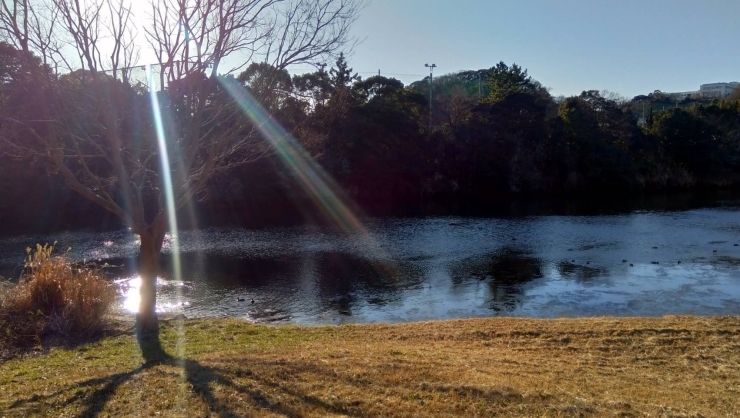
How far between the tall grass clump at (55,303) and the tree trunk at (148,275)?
1242 millimetres

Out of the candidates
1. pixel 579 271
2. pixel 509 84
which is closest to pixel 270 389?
pixel 579 271

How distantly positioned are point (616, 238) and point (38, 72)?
93.6ft

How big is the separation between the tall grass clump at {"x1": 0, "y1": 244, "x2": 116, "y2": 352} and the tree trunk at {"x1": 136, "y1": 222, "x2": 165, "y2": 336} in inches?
48.9

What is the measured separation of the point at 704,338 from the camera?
1118 cm

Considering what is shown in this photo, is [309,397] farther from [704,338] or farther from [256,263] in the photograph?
[256,263]

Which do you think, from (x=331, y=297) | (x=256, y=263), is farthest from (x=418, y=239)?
(x=331, y=297)

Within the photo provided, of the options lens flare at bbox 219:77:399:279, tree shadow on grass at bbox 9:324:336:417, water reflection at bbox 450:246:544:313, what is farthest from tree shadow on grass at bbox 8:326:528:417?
water reflection at bbox 450:246:544:313

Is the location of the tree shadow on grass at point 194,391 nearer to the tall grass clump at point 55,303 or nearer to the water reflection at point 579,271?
the tall grass clump at point 55,303

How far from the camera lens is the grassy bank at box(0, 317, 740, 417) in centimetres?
621

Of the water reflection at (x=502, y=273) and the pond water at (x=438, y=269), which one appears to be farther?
the water reflection at (x=502, y=273)

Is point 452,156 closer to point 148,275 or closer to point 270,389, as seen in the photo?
point 148,275

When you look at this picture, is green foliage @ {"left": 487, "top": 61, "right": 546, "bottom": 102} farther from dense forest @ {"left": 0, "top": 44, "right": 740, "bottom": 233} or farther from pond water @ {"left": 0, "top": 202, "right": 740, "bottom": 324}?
pond water @ {"left": 0, "top": 202, "right": 740, "bottom": 324}

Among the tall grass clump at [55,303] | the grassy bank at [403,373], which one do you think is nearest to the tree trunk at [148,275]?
the grassy bank at [403,373]

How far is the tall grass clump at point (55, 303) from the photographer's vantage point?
11.6 meters
